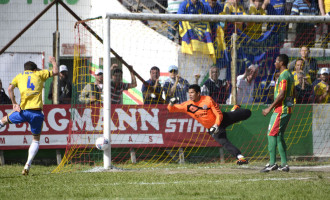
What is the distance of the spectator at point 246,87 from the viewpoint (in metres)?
12.7

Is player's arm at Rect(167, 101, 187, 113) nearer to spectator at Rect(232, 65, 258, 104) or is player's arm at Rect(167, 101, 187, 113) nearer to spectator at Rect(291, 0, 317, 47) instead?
spectator at Rect(232, 65, 258, 104)

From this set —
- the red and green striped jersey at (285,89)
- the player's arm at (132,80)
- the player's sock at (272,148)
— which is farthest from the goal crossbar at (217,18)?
the player's sock at (272,148)

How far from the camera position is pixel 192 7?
13688 mm

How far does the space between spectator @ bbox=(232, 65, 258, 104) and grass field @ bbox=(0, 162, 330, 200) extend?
229 centimetres

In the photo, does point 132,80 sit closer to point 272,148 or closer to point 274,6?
point 272,148

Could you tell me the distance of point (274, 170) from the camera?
33.3 ft

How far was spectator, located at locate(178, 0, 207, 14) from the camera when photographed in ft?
44.8

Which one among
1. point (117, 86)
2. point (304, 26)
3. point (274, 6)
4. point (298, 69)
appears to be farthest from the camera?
point (274, 6)

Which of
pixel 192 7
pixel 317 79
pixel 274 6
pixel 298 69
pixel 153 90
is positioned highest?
pixel 274 6

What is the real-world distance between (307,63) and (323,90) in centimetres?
81

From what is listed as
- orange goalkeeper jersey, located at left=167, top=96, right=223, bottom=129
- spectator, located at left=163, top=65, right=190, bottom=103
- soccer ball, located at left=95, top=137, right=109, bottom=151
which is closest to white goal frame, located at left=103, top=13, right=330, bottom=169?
soccer ball, located at left=95, top=137, right=109, bottom=151

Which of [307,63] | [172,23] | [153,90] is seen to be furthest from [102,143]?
[307,63]

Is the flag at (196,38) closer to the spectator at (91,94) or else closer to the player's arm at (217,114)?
the player's arm at (217,114)

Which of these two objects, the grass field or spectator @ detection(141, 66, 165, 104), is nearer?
the grass field
